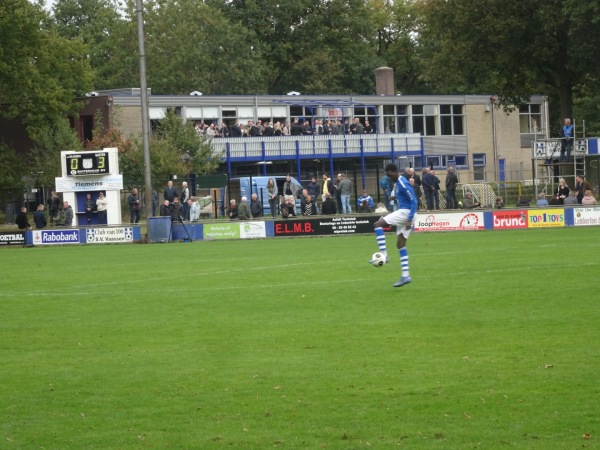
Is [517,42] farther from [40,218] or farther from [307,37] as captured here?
[307,37]

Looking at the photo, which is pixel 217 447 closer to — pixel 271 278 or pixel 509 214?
pixel 271 278

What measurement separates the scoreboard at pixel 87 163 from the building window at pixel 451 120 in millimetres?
38045

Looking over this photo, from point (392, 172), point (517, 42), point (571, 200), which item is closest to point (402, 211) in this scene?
point (392, 172)

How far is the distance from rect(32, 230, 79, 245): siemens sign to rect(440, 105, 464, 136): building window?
41579mm

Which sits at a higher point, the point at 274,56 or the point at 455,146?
the point at 274,56

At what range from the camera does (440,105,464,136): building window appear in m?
77.9

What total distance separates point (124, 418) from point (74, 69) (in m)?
62.2

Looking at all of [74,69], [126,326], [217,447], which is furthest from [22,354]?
[74,69]

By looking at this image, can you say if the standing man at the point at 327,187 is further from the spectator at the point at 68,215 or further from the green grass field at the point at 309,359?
the green grass field at the point at 309,359

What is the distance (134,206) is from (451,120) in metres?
38.5

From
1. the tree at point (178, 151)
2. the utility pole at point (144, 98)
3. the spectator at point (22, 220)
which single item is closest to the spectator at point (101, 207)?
the spectator at point (22, 220)

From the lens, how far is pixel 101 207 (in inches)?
1727

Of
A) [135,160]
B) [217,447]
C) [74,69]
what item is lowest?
[217,447]

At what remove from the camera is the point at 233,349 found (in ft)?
44.9
